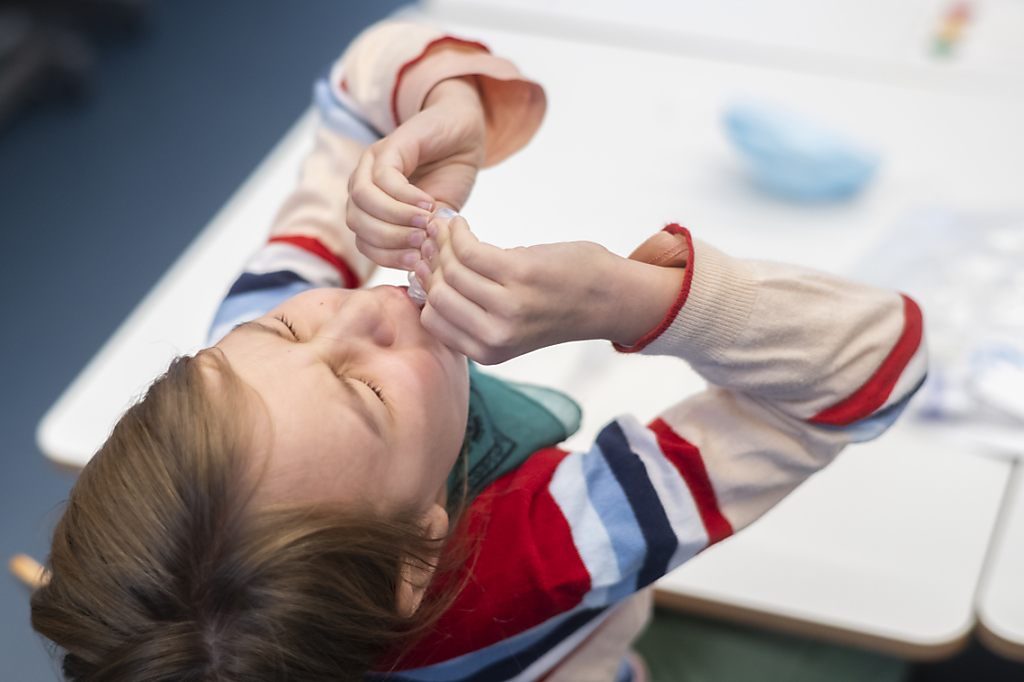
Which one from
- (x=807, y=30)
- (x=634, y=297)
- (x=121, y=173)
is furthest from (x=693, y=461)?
(x=121, y=173)

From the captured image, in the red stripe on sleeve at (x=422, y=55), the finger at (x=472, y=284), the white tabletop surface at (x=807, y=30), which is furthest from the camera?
the white tabletop surface at (x=807, y=30)

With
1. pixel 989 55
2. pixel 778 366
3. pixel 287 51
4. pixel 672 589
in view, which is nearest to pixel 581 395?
pixel 672 589

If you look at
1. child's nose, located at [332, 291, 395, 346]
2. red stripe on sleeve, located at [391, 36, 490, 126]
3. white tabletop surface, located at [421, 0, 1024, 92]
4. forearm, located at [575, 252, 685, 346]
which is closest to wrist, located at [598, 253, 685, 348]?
forearm, located at [575, 252, 685, 346]

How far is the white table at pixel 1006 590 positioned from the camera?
71cm

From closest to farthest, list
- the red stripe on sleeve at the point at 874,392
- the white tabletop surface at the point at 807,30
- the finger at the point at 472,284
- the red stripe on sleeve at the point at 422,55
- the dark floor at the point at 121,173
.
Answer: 1. the finger at the point at 472,284
2. the red stripe on sleeve at the point at 874,392
3. the red stripe on sleeve at the point at 422,55
4. the white tabletop surface at the point at 807,30
5. the dark floor at the point at 121,173

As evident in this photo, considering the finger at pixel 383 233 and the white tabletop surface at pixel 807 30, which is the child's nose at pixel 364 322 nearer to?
the finger at pixel 383 233

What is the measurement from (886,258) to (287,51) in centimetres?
151

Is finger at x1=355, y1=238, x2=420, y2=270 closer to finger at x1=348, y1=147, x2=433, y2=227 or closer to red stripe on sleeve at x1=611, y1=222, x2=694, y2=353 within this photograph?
finger at x1=348, y1=147, x2=433, y2=227

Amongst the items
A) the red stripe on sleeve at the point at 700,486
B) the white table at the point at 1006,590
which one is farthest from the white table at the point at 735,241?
the red stripe on sleeve at the point at 700,486

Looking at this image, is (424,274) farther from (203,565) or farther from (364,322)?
(203,565)

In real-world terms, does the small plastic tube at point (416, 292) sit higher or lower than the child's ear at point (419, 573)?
higher

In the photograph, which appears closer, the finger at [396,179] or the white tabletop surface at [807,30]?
the finger at [396,179]

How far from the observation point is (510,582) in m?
0.62

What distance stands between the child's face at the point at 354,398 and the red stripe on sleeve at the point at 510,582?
0.06 m
